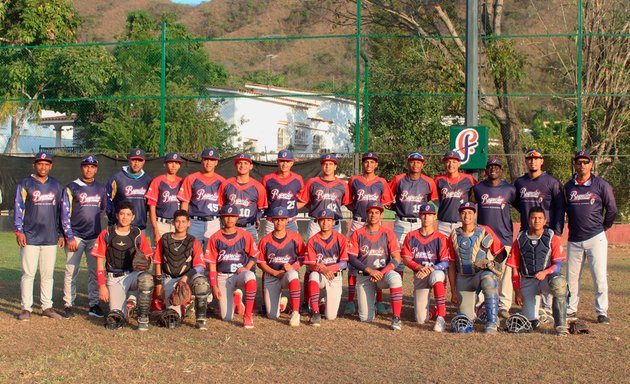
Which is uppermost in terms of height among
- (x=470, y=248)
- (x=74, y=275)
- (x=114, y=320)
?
(x=470, y=248)

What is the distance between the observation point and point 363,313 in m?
9.62

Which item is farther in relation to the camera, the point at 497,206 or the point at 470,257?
the point at 497,206

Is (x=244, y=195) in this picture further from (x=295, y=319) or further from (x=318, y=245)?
(x=295, y=319)

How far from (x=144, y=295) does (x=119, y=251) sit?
73 cm

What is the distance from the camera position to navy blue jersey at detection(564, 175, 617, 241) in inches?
376

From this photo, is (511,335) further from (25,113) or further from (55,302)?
(25,113)

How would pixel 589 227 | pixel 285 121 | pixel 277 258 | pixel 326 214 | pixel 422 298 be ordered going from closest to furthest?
pixel 422 298, pixel 589 227, pixel 277 258, pixel 326 214, pixel 285 121

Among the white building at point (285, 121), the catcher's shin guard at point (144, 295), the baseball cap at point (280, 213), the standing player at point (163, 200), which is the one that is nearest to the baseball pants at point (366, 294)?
the baseball cap at point (280, 213)

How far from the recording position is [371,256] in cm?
972

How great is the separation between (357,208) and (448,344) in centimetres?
278

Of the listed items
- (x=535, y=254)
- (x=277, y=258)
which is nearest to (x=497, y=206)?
(x=535, y=254)

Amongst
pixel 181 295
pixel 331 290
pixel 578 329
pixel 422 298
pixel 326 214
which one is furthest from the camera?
pixel 326 214

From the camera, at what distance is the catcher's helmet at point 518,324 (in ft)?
29.1

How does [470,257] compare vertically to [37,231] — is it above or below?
below
